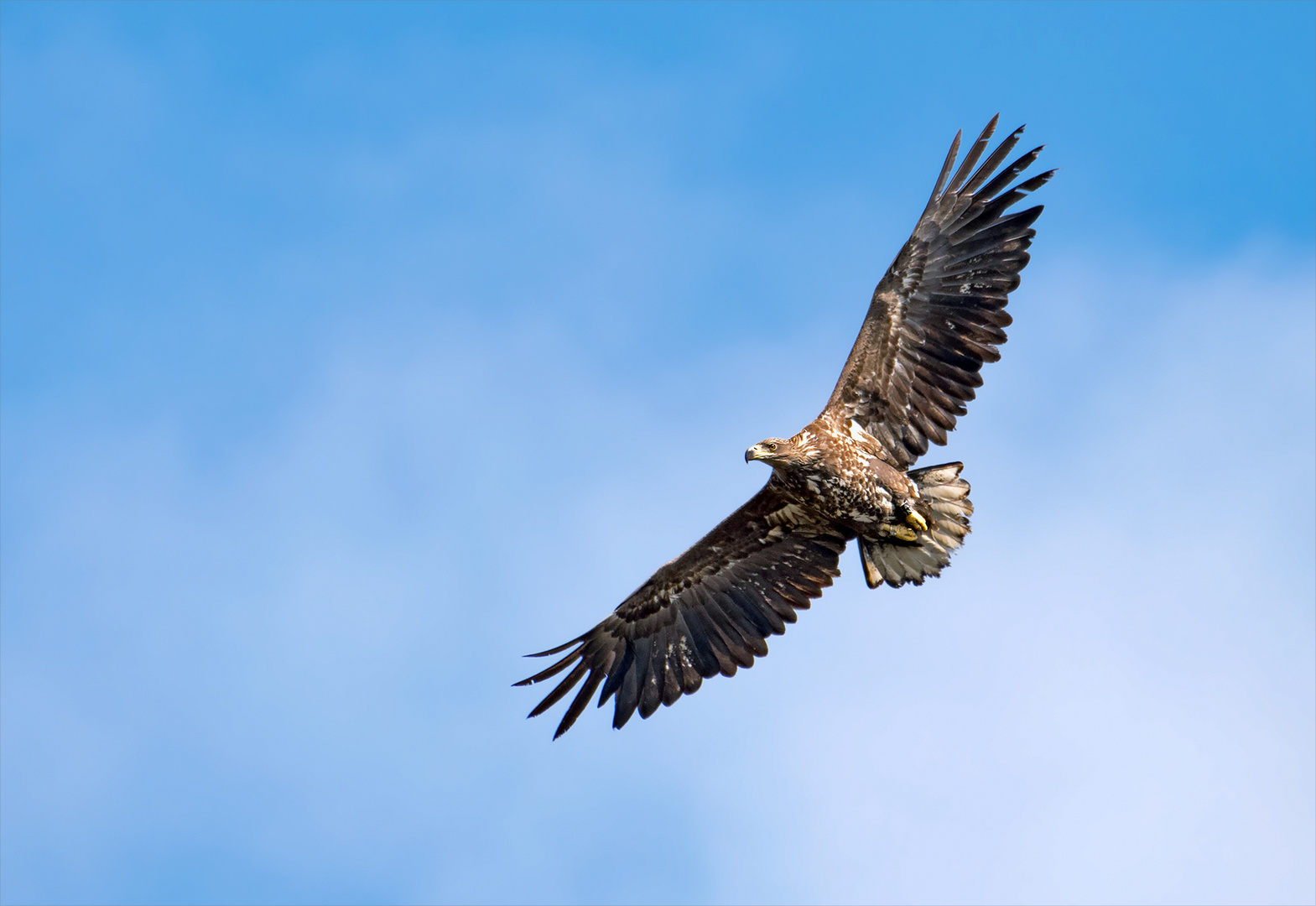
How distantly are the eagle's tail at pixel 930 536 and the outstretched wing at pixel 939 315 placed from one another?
300mm

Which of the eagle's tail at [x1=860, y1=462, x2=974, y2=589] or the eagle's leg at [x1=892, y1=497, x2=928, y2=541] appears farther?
the eagle's tail at [x1=860, y1=462, x2=974, y2=589]

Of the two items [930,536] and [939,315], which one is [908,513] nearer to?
[930,536]

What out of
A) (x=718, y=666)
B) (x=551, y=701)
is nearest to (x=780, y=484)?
(x=718, y=666)

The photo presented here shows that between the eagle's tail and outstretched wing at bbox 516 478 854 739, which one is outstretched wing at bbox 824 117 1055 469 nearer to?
the eagle's tail

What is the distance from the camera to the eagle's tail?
17.0 metres

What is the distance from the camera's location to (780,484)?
17.2 meters

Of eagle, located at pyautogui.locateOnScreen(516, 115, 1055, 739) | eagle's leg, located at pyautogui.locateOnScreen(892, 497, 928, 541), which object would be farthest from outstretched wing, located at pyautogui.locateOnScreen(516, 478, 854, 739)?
eagle's leg, located at pyautogui.locateOnScreen(892, 497, 928, 541)

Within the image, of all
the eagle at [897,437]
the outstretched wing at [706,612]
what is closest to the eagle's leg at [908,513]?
the eagle at [897,437]

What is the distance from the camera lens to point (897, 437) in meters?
17.1

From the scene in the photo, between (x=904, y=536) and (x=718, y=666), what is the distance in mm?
2288

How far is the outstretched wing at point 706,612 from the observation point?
1783 centimetres

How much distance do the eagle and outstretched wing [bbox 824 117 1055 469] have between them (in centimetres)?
1

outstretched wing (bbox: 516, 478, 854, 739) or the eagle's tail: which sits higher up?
outstretched wing (bbox: 516, 478, 854, 739)

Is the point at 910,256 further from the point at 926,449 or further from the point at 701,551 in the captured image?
the point at 701,551
